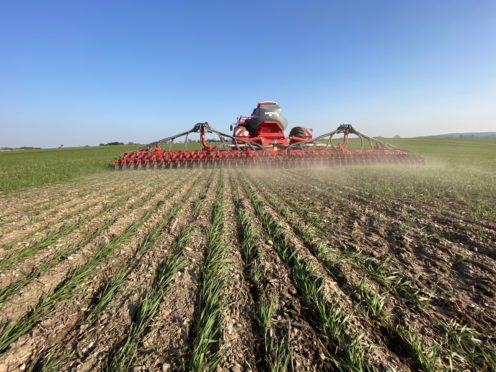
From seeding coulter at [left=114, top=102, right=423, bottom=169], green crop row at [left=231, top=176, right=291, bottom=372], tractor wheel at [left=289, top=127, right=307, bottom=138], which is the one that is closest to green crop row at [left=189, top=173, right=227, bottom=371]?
green crop row at [left=231, top=176, right=291, bottom=372]

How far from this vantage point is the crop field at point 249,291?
1756mm

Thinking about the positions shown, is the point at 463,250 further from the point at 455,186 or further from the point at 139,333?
the point at 455,186

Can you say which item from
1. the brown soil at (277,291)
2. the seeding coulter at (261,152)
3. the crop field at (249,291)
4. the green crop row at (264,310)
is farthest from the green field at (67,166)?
the green crop row at (264,310)

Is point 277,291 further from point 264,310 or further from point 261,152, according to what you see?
point 261,152

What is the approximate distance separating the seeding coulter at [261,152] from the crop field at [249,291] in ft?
33.4

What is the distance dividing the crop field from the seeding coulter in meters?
10.2

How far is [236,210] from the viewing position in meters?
5.77

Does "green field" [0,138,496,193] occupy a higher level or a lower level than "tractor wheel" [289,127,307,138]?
lower

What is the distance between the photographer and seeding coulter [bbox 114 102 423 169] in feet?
49.9

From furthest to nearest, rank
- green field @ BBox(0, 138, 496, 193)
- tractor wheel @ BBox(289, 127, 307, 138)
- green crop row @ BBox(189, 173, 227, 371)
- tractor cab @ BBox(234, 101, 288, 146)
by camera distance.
Answer: tractor wheel @ BBox(289, 127, 307, 138) < tractor cab @ BBox(234, 101, 288, 146) < green field @ BBox(0, 138, 496, 193) < green crop row @ BBox(189, 173, 227, 371)

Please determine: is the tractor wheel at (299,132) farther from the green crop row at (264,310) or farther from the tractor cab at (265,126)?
the green crop row at (264,310)

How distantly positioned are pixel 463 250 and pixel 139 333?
4.34m

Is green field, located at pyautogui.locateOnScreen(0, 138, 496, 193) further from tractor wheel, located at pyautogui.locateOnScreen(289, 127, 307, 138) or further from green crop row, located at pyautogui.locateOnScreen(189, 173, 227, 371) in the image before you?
green crop row, located at pyautogui.locateOnScreen(189, 173, 227, 371)

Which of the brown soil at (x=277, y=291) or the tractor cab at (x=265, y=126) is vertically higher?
the tractor cab at (x=265, y=126)
